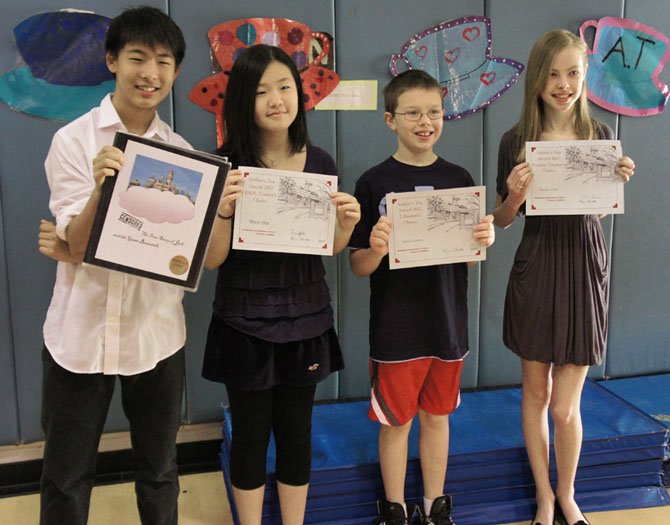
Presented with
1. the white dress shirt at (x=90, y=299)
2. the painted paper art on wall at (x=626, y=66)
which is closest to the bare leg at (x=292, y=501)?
the white dress shirt at (x=90, y=299)

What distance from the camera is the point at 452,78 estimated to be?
2.52 meters

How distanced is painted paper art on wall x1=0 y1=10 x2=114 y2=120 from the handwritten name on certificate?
1261 millimetres

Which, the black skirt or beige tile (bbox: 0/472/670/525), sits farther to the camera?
beige tile (bbox: 0/472/670/525)

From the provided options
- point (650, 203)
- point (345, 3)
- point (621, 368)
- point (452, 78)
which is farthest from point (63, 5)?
point (621, 368)

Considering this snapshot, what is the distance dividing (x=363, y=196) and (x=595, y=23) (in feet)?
5.17

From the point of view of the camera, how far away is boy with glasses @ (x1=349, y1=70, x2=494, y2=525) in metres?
1.78

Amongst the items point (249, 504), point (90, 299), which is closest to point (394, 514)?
point (249, 504)

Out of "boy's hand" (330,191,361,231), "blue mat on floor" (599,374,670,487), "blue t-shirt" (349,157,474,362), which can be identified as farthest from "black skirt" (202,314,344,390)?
"blue mat on floor" (599,374,670,487)

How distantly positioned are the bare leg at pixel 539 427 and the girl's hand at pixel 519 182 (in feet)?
1.81

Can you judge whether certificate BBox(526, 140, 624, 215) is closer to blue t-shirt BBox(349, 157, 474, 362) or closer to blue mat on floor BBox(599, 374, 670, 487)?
blue t-shirt BBox(349, 157, 474, 362)

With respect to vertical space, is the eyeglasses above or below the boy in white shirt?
above

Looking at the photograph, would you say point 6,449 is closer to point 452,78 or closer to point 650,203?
point 452,78

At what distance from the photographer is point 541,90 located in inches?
72.2

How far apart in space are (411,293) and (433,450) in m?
0.54
